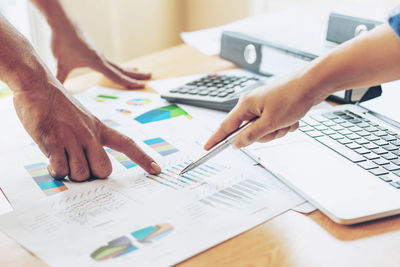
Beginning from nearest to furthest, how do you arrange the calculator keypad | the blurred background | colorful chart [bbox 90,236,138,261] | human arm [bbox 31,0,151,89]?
1. colorful chart [bbox 90,236,138,261]
2. the calculator keypad
3. human arm [bbox 31,0,151,89]
4. the blurred background

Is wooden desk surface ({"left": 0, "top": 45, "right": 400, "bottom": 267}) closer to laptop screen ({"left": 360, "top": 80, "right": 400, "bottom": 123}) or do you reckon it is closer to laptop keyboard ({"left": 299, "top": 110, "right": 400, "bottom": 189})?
laptop keyboard ({"left": 299, "top": 110, "right": 400, "bottom": 189})

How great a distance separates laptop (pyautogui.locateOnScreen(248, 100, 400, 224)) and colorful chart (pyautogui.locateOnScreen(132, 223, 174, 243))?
20 centimetres

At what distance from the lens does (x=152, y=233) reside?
0.58m

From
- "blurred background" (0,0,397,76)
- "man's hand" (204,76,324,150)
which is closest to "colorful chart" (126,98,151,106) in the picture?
"man's hand" (204,76,324,150)

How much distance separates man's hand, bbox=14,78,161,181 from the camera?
2.34 feet

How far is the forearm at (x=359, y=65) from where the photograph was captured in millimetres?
568

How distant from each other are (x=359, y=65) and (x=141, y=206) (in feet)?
1.12

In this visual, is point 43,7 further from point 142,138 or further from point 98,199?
point 98,199

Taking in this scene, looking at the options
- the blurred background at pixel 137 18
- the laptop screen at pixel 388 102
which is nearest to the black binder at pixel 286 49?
the laptop screen at pixel 388 102

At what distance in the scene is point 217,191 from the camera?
680 mm

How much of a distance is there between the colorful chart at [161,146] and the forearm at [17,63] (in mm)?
219

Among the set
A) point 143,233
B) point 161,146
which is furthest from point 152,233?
point 161,146

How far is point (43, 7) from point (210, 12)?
4.97 ft

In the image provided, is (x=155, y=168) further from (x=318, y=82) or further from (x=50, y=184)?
(x=318, y=82)
